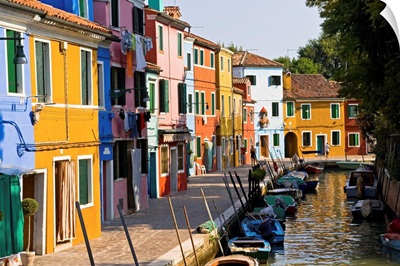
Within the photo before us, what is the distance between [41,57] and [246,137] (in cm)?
5163

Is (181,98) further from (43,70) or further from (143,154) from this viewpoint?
(43,70)

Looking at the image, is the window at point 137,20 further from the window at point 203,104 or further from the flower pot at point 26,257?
the window at point 203,104

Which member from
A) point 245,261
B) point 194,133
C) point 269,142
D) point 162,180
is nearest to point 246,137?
point 269,142

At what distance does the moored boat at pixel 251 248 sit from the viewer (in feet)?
73.5

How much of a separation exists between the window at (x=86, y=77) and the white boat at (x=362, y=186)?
73.9 feet


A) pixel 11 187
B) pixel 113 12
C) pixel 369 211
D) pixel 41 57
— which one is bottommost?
pixel 369 211

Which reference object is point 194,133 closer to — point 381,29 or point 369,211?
point 369,211

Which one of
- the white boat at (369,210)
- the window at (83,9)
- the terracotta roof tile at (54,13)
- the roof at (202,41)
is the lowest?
the white boat at (369,210)

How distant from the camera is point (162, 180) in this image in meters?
35.6

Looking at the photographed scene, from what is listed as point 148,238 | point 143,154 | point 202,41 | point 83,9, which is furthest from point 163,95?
point 202,41

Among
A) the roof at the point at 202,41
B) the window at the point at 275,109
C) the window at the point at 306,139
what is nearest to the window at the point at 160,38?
the roof at the point at 202,41

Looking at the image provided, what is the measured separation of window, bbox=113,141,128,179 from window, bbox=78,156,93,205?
512 cm

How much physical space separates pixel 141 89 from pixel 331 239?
27.7ft

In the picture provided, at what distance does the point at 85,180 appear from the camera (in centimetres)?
2205
